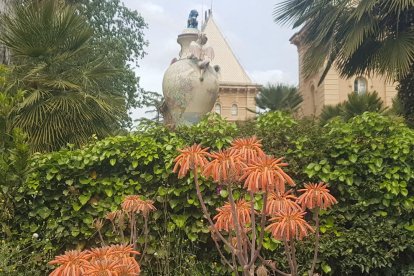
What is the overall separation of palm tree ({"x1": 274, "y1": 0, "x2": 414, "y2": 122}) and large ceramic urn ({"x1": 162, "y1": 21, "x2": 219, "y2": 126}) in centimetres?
294

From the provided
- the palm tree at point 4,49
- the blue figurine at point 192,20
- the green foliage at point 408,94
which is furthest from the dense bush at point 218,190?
the green foliage at point 408,94

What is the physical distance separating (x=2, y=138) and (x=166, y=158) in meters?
2.03

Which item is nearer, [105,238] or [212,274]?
[212,274]

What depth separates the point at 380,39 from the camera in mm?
8164

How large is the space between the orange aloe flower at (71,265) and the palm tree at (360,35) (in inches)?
274

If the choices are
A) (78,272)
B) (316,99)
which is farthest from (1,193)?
(316,99)

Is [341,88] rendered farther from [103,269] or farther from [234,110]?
[103,269]

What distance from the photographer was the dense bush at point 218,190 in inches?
139

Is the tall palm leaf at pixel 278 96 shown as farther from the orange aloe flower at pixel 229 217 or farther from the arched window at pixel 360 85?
the orange aloe flower at pixel 229 217

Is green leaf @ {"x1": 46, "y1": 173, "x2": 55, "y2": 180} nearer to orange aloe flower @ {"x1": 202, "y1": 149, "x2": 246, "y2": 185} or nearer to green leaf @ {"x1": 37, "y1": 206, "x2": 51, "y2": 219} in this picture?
green leaf @ {"x1": 37, "y1": 206, "x2": 51, "y2": 219}

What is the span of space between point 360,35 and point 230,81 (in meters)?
21.9

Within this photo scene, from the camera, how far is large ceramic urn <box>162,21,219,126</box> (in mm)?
6324

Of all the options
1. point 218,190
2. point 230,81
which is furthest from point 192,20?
point 230,81

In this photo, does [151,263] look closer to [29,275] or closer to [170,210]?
[170,210]
